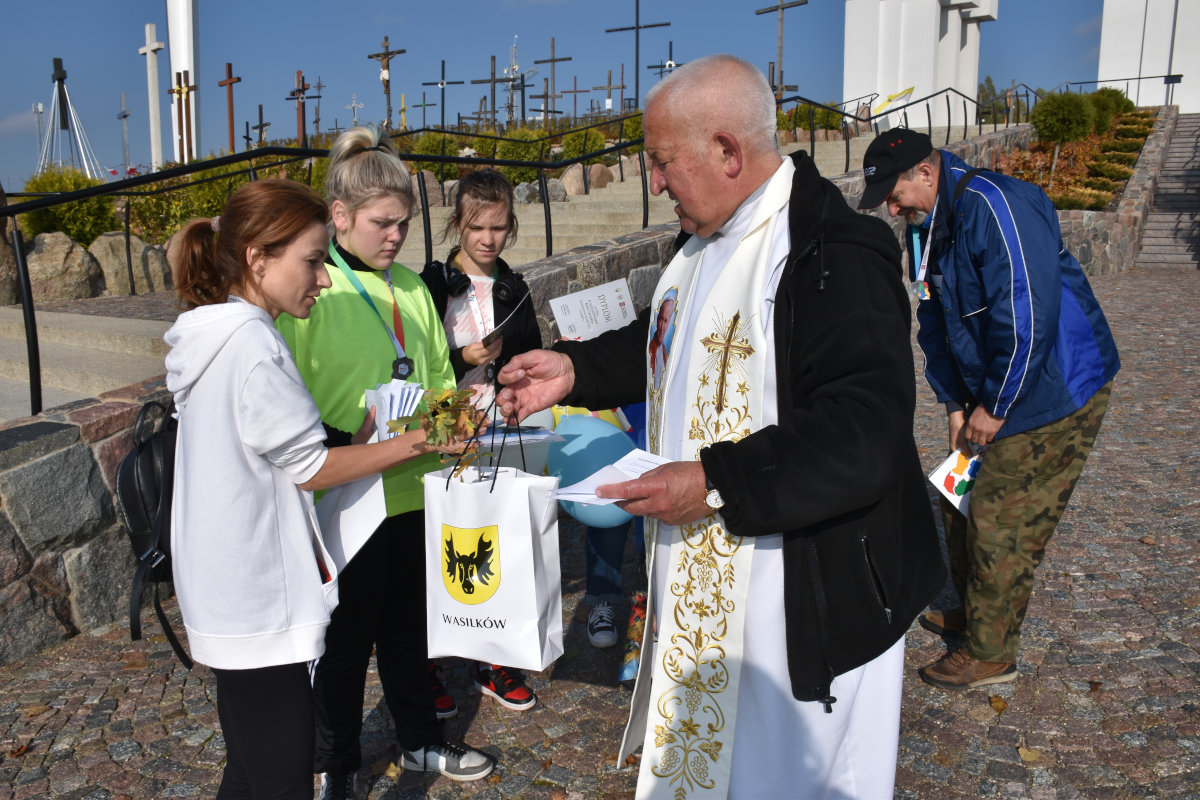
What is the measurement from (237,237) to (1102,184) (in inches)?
773

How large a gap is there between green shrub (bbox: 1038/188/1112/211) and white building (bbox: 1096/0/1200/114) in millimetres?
15445

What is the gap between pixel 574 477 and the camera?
330 centimetres

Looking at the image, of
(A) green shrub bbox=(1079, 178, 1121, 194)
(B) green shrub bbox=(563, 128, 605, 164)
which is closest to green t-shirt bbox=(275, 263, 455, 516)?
(B) green shrub bbox=(563, 128, 605, 164)

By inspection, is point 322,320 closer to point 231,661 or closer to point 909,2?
point 231,661

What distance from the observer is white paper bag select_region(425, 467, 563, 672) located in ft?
7.25

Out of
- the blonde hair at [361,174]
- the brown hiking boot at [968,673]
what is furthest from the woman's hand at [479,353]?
the brown hiking boot at [968,673]

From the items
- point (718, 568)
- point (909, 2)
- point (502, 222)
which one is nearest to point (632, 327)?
point (718, 568)

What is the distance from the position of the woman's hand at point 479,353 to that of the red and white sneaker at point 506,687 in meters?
1.14

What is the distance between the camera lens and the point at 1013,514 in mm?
3287

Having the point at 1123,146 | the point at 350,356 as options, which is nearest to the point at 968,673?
the point at 350,356

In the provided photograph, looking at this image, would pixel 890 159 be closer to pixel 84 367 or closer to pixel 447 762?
pixel 447 762

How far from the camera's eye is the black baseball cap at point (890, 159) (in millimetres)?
3363

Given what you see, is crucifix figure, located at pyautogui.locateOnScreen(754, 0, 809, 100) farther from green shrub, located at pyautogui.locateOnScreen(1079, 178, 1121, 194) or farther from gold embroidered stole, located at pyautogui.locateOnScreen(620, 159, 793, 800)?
gold embroidered stole, located at pyautogui.locateOnScreen(620, 159, 793, 800)

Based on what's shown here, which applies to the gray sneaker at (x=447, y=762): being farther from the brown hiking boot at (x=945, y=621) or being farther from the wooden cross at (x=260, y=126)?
the wooden cross at (x=260, y=126)
